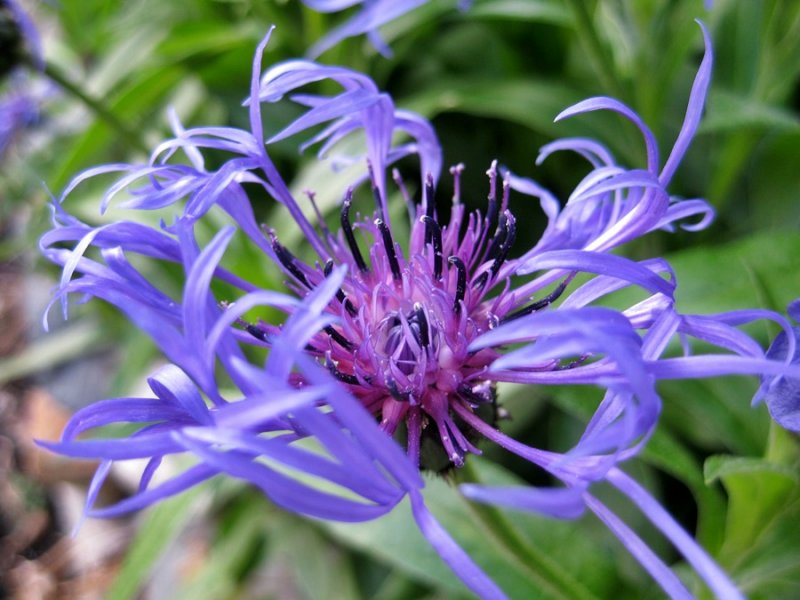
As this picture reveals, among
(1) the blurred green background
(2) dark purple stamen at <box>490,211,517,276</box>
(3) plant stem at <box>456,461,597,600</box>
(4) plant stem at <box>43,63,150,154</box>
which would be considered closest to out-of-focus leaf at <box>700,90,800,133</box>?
(1) the blurred green background

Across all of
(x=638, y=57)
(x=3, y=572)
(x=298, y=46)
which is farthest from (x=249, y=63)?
(x=3, y=572)

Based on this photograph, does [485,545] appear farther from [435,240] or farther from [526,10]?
[526,10]

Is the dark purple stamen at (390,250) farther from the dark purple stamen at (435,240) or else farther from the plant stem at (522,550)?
the plant stem at (522,550)

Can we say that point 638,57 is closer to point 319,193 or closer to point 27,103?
point 319,193

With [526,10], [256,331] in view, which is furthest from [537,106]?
[256,331]

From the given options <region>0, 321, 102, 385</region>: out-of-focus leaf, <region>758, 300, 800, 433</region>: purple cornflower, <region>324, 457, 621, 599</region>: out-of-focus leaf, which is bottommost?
<region>0, 321, 102, 385</region>: out-of-focus leaf

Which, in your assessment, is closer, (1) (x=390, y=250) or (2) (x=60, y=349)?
(1) (x=390, y=250)

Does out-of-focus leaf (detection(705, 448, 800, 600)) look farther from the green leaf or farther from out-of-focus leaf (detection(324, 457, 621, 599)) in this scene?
the green leaf
